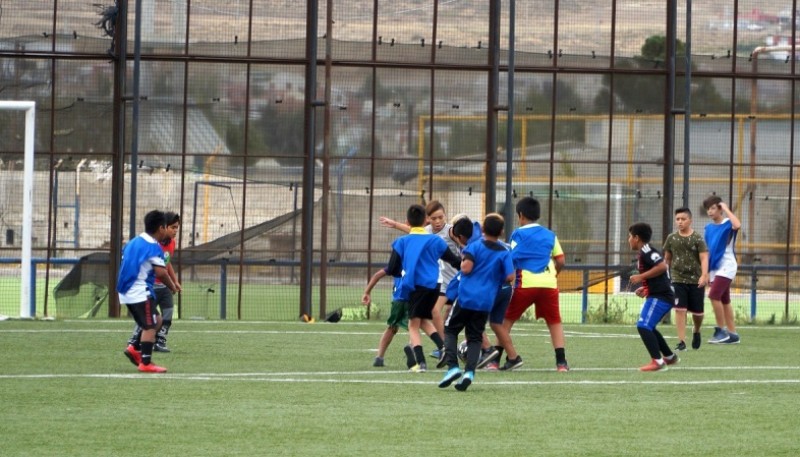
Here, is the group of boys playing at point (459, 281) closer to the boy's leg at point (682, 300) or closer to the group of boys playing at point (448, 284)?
the group of boys playing at point (448, 284)

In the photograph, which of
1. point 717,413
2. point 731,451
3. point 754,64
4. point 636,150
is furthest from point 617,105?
point 731,451

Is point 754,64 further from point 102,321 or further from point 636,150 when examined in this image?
point 102,321

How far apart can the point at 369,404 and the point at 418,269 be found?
Result: 3.05 m

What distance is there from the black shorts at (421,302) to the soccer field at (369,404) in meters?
0.61

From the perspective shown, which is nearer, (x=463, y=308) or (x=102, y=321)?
(x=463, y=308)

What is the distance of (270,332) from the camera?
1938cm

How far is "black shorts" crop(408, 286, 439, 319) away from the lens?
535 inches

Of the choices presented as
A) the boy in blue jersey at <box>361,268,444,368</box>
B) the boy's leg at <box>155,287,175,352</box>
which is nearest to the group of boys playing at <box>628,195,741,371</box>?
the boy in blue jersey at <box>361,268,444,368</box>

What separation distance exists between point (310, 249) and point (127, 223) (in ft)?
9.87

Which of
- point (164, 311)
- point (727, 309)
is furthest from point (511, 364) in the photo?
point (727, 309)

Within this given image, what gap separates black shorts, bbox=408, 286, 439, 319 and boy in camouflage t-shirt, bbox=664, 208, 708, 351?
4268mm

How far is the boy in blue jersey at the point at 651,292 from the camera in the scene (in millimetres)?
13875

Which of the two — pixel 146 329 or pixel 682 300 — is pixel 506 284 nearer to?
pixel 146 329

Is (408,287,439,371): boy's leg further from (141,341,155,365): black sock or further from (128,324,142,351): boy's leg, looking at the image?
(128,324,142,351): boy's leg
